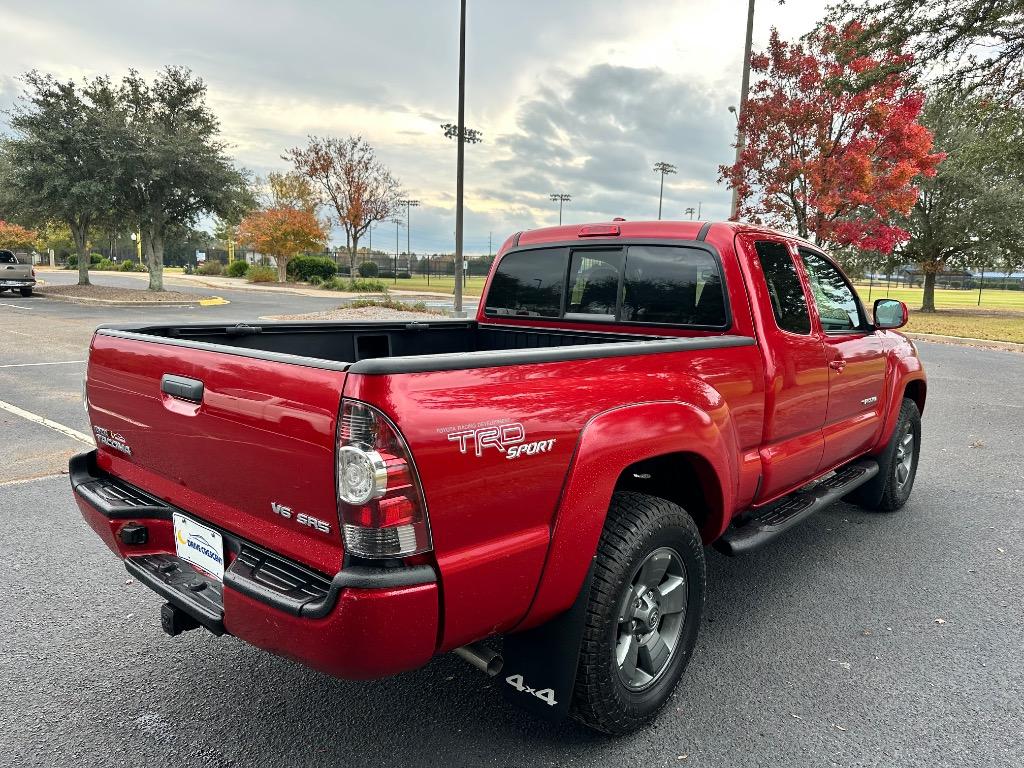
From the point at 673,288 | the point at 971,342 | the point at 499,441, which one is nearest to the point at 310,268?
the point at 971,342

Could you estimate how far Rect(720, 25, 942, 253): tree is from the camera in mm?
15664

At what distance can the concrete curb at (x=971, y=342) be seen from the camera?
53.1ft

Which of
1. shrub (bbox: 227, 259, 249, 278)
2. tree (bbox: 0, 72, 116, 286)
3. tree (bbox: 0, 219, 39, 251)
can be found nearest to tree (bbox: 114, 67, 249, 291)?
tree (bbox: 0, 72, 116, 286)

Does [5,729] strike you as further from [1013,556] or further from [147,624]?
[1013,556]

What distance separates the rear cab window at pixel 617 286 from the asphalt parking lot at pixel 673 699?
1517mm

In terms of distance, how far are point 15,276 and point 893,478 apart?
30.8 m

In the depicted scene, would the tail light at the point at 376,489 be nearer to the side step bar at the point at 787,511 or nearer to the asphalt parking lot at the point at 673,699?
the asphalt parking lot at the point at 673,699

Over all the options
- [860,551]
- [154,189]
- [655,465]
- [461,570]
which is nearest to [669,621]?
[655,465]

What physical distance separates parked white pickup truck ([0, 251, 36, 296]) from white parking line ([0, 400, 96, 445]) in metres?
22.9

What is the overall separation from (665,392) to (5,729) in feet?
8.76

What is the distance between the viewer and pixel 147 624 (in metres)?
3.16

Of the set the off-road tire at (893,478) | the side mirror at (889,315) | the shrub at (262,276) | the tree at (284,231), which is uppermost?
the tree at (284,231)

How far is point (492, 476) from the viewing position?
188 centimetres

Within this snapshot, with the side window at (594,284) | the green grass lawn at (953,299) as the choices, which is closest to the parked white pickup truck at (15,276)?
the side window at (594,284)
